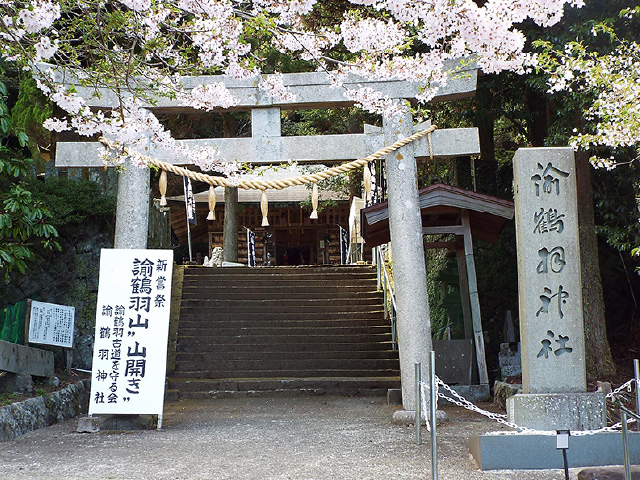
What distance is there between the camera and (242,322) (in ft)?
42.2

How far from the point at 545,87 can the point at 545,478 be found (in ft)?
18.9

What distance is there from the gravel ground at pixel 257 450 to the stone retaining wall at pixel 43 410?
16 centimetres

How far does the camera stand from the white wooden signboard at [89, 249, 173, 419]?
7.31 m

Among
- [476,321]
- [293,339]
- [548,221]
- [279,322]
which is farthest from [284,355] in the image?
[548,221]

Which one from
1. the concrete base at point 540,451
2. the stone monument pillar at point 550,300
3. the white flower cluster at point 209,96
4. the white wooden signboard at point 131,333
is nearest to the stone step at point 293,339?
the white wooden signboard at point 131,333

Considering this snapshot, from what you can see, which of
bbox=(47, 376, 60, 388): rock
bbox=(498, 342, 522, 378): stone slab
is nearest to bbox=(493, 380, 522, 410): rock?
bbox=(498, 342, 522, 378): stone slab

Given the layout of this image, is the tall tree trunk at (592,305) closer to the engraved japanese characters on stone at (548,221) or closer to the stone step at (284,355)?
the engraved japanese characters on stone at (548,221)

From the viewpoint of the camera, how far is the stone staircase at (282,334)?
10.8 meters

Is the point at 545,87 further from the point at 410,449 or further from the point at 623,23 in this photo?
the point at 410,449

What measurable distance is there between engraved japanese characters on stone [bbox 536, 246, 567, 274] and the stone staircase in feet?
17.8

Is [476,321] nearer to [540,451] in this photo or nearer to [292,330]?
[292,330]

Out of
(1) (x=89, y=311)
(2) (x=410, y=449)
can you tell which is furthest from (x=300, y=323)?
(2) (x=410, y=449)

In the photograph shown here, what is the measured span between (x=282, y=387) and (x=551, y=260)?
6.09 m

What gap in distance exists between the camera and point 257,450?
6113 mm
